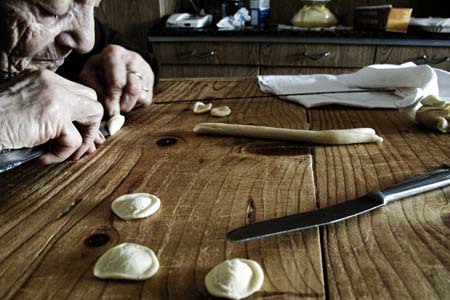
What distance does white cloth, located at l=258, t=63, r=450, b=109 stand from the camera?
83cm

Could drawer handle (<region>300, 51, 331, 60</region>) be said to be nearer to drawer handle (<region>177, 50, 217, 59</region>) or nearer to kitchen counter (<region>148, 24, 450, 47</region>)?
kitchen counter (<region>148, 24, 450, 47</region>)

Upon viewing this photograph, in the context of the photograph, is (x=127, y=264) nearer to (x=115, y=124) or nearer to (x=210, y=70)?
(x=115, y=124)

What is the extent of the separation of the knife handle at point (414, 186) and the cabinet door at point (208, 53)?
1709mm

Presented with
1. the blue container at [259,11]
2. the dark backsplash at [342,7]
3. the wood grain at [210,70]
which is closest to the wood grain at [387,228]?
the wood grain at [210,70]

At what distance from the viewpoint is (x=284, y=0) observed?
2.52 meters

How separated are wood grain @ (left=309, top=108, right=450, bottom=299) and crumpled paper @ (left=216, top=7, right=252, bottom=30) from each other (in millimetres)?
1646

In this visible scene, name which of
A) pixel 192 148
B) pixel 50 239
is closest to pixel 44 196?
pixel 50 239

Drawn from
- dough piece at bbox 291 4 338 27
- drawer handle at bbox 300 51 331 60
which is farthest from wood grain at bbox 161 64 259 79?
dough piece at bbox 291 4 338 27

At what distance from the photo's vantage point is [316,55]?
2088mm

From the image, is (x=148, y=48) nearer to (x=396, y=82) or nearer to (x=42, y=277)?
(x=396, y=82)

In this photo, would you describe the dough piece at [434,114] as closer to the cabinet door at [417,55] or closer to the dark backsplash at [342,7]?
the cabinet door at [417,55]

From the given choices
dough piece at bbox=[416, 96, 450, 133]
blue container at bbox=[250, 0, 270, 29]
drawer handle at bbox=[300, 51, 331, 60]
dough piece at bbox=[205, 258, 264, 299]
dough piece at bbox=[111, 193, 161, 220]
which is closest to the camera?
dough piece at bbox=[205, 258, 264, 299]

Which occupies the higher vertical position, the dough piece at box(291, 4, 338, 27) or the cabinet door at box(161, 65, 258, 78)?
the dough piece at box(291, 4, 338, 27)

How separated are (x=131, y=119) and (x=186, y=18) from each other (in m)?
1.57
